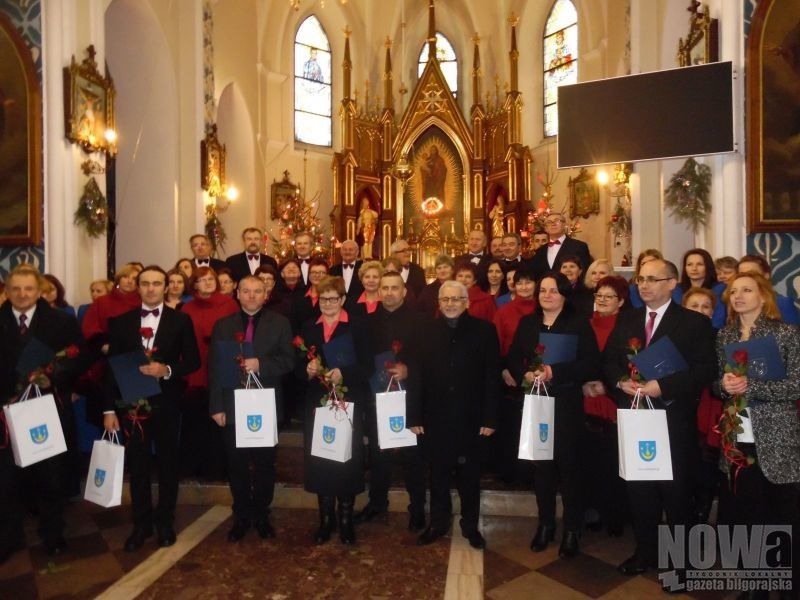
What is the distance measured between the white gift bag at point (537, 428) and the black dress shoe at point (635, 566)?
2.33 ft

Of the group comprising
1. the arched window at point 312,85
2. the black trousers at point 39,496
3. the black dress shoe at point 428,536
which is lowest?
the black dress shoe at point 428,536

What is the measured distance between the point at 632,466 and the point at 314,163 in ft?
44.0

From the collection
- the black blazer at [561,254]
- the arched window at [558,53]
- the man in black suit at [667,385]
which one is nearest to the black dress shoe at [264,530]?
the man in black suit at [667,385]

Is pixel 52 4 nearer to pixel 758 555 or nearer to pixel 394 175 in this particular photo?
pixel 758 555

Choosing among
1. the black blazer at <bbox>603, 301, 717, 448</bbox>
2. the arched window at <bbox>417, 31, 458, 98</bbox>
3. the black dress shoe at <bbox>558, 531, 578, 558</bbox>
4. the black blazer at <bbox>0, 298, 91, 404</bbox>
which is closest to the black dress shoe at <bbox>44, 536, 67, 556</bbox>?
the black blazer at <bbox>0, 298, 91, 404</bbox>

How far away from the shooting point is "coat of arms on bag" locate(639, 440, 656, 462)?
3.24m

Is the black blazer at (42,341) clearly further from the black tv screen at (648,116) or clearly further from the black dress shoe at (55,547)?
the black tv screen at (648,116)

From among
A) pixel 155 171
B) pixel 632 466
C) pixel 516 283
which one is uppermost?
pixel 155 171

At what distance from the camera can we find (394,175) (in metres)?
15.6

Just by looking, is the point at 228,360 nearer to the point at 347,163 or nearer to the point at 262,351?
the point at 262,351

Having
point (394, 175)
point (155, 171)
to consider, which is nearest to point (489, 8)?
point (394, 175)

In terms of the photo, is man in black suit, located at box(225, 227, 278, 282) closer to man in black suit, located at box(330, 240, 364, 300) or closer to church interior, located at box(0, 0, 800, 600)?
man in black suit, located at box(330, 240, 364, 300)

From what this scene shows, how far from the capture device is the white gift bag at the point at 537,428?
360 centimetres

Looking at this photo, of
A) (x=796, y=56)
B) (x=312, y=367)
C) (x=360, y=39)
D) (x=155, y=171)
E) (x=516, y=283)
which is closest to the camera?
(x=312, y=367)
